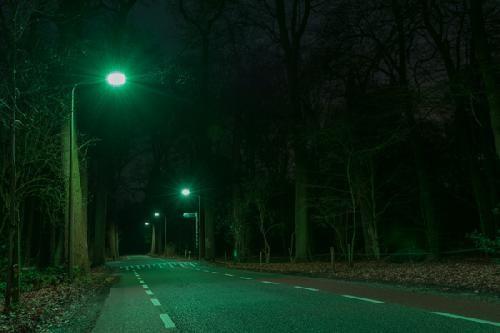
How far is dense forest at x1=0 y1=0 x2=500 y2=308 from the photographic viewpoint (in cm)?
1670

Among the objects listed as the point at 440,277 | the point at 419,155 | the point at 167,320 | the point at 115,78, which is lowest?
the point at 440,277

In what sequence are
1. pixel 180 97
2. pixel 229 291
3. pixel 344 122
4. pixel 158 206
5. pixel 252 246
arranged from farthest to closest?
pixel 158 206 < pixel 252 246 < pixel 180 97 < pixel 344 122 < pixel 229 291

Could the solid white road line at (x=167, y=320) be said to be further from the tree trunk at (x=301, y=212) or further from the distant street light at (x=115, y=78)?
the tree trunk at (x=301, y=212)

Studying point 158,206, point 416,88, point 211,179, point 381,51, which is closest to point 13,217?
point 416,88

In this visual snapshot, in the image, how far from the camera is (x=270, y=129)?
44719 millimetres

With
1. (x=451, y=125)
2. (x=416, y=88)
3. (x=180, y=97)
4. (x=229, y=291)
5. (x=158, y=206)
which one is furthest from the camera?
(x=158, y=206)

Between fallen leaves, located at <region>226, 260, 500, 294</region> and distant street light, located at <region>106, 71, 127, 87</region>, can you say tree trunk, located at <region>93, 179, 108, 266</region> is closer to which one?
fallen leaves, located at <region>226, 260, 500, 294</region>

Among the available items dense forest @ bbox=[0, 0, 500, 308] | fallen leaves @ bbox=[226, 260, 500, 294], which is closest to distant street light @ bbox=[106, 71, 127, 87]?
dense forest @ bbox=[0, 0, 500, 308]

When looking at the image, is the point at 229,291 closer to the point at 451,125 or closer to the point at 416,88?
the point at 416,88

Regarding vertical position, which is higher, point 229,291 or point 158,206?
point 158,206

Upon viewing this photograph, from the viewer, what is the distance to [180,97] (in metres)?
41.7

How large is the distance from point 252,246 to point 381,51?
28755mm

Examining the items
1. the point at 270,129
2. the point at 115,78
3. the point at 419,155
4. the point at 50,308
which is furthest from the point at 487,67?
the point at 270,129

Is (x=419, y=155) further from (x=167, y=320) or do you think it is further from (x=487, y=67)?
(x=167, y=320)
